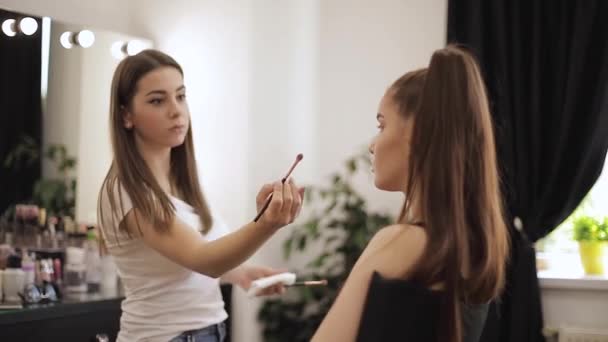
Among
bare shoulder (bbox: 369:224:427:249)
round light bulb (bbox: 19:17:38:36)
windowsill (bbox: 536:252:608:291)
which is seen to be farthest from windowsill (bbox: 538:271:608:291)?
bare shoulder (bbox: 369:224:427:249)

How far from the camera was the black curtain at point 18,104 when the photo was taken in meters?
2.83

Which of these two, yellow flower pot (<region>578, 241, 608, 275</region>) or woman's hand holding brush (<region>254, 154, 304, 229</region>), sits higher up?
woman's hand holding brush (<region>254, 154, 304, 229</region>)

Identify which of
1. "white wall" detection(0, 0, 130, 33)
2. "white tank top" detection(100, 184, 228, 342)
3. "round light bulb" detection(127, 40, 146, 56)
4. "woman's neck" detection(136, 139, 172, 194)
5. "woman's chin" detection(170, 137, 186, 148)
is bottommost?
"white tank top" detection(100, 184, 228, 342)

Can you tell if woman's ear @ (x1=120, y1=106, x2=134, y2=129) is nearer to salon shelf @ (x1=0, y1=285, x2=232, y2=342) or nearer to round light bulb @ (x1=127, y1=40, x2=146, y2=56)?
salon shelf @ (x1=0, y1=285, x2=232, y2=342)

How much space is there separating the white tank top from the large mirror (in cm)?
118

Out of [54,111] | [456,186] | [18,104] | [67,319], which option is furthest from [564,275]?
[456,186]

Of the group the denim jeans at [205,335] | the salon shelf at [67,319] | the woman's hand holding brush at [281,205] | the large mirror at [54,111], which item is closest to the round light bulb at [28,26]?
the large mirror at [54,111]

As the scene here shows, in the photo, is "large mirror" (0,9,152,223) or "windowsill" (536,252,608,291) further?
"windowsill" (536,252,608,291)

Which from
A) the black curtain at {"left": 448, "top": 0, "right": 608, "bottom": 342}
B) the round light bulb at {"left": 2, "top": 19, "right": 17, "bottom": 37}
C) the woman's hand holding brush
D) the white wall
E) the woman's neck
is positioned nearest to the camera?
the woman's hand holding brush

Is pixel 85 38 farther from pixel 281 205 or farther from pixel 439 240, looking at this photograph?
pixel 439 240

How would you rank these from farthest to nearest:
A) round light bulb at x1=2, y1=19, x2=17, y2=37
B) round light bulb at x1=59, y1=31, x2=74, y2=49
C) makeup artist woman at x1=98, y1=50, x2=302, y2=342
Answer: round light bulb at x1=59, y1=31, x2=74, y2=49 → round light bulb at x1=2, y1=19, x2=17, y2=37 → makeup artist woman at x1=98, y1=50, x2=302, y2=342

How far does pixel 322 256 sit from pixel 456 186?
2.32 m

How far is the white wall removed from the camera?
2928 millimetres

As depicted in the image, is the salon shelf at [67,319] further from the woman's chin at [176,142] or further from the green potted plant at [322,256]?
the green potted plant at [322,256]
